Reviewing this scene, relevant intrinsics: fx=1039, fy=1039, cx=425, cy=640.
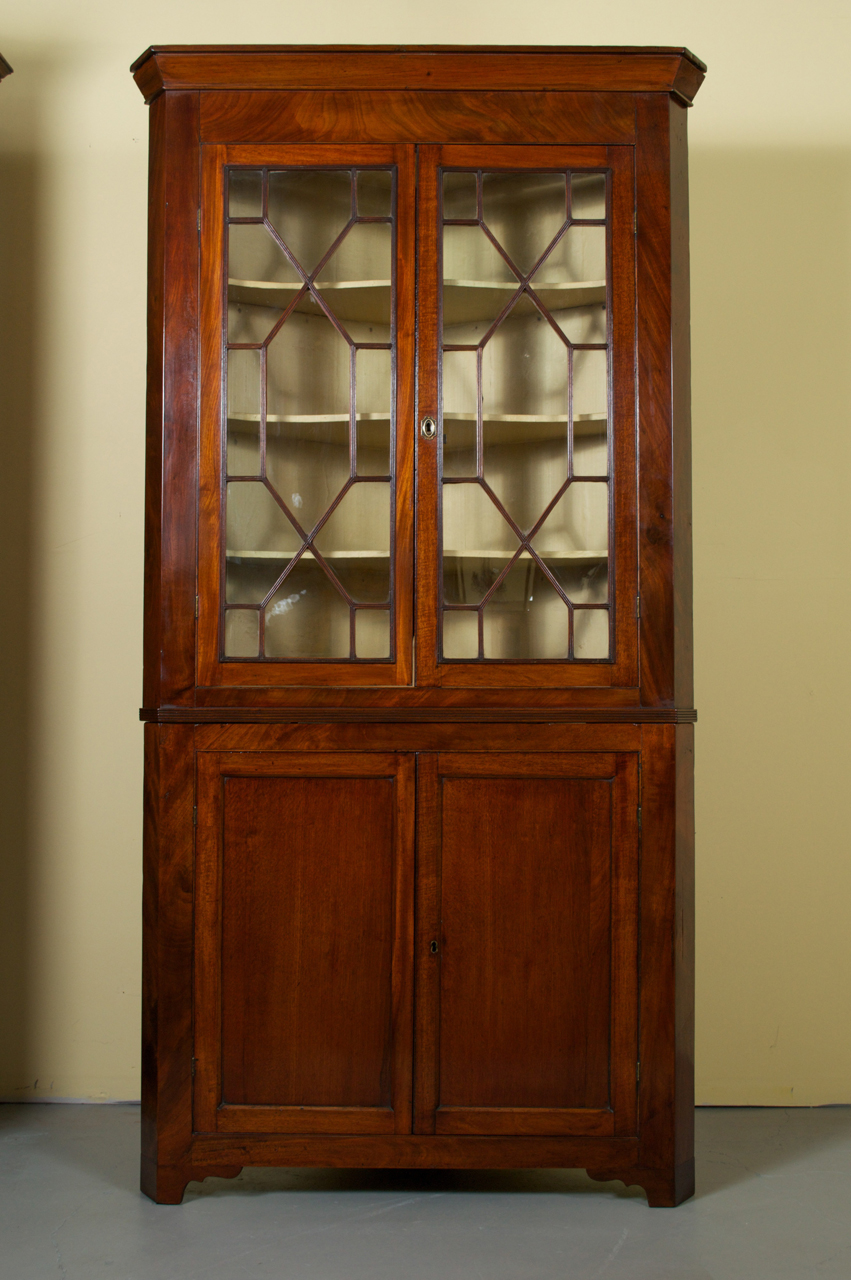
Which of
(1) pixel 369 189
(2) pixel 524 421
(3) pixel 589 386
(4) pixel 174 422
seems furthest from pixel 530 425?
(4) pixel 174 422

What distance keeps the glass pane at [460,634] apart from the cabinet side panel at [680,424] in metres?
0.40

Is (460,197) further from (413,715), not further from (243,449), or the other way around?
(413,715)

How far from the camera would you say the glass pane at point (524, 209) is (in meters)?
2.13

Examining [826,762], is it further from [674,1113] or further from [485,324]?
[485,324]

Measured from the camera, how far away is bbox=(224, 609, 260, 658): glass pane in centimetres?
212

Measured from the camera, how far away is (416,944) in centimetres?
208

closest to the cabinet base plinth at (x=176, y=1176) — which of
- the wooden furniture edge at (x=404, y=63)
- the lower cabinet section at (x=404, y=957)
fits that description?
the lower cabinet section at (x=404, y=957)

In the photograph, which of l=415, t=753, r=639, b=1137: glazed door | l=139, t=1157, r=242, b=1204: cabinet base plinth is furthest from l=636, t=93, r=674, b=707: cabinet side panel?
l=139, t=1157, r=242, b=1204: cabinet base plinth

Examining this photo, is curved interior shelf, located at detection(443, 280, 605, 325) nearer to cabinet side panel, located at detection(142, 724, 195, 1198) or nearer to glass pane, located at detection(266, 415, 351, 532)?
glass pane, located at detection(266, 415, 351, 532)

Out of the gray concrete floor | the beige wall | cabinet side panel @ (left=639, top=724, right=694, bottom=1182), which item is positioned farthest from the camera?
the beige wall

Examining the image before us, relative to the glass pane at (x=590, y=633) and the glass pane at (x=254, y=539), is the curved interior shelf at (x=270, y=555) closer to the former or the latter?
the glass pane at (x=254, y=539)

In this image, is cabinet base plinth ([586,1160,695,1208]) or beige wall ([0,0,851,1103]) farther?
beige wall ([0,0,851,1103])

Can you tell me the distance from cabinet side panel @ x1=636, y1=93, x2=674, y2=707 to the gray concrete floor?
102 cm

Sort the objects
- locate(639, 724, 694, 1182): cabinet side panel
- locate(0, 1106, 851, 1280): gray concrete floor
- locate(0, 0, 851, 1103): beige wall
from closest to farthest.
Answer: locate(0, 1106, 851, 1280): gray concrete floor
locate(639, 724, 694, 1182): cabinet side panel
locate(0, 0, 851, 1103): beige wall
